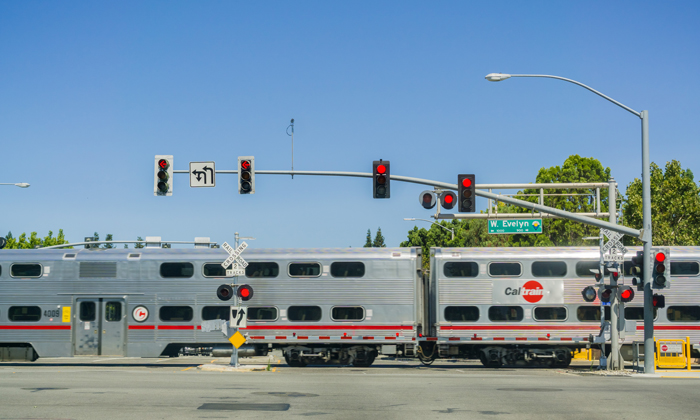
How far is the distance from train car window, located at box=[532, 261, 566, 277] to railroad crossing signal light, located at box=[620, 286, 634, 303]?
2.33 m

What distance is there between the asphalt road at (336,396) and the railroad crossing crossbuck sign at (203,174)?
18.7 feet

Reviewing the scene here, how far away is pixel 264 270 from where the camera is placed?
26922mm

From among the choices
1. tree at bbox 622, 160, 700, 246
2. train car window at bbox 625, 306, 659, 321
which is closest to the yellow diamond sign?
train car window at bbox 625, 306, 659, 321

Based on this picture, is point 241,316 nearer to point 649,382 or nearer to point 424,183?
point 424,183

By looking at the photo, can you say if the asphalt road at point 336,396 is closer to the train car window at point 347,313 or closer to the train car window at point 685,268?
the train car window at point 347,313

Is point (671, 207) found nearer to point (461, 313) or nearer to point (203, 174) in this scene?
point (461, 313)

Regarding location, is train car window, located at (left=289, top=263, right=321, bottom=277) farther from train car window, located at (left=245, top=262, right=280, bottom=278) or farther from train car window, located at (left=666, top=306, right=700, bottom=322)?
train car window, located at (left=666, top=306, right=700, bottom=322)

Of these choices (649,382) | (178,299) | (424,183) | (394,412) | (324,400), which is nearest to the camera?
(394,412)

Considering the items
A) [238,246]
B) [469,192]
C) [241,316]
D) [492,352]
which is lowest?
[492,352]

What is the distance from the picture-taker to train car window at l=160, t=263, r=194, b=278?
88.9ft

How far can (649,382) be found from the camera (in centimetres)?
2039

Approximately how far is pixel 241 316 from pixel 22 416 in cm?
1222

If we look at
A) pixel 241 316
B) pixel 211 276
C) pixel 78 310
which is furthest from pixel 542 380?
pixel 78 310

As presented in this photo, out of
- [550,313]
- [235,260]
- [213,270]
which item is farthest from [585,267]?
[213,270]
